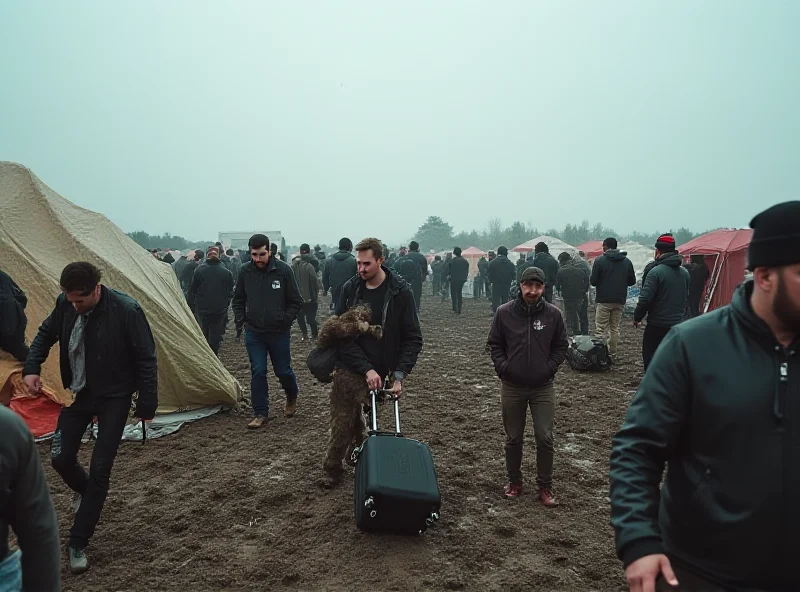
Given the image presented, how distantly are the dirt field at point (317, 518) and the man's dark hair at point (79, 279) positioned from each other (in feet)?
6.02

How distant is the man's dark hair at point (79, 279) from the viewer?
358 centimetres

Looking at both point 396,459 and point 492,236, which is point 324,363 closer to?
point 396,459

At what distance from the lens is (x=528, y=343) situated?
14.7 feet

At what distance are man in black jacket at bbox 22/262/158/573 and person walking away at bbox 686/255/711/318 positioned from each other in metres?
11.8

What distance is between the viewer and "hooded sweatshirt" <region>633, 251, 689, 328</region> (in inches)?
260

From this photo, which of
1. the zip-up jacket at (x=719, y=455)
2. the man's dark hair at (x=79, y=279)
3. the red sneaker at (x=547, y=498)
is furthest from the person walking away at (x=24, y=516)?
the red sneaker at (x=547, y=498)

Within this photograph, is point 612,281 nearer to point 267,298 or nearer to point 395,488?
point 267,298

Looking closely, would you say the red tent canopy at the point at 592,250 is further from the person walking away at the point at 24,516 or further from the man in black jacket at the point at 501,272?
the person walking away at the point at 24,516

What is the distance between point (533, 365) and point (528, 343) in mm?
177

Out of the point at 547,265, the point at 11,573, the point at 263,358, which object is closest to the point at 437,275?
the point at 547,265

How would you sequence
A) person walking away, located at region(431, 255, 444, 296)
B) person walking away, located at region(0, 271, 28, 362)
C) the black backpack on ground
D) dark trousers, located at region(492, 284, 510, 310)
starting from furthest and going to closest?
person walking away, located at region(431, 255, 444, 296) < dark trousers, located at region(492, 284, 510, 310) < the black backpack on ground < person walking away, located at region(0, 271, 28, 362)

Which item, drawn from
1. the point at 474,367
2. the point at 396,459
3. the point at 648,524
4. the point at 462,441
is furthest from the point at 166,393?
Result: the point at 648,524

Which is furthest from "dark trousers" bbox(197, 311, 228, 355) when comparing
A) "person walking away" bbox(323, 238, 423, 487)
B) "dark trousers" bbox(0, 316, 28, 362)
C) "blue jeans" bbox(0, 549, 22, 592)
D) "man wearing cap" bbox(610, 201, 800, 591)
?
"man wearing cap" bbox(610, 201, 800, 591)

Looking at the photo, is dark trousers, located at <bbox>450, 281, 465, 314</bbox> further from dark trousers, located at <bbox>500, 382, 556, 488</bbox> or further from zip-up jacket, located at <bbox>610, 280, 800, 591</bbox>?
zip-up jacket, located at <bbox>610, 280, 800, 591</bbox>
